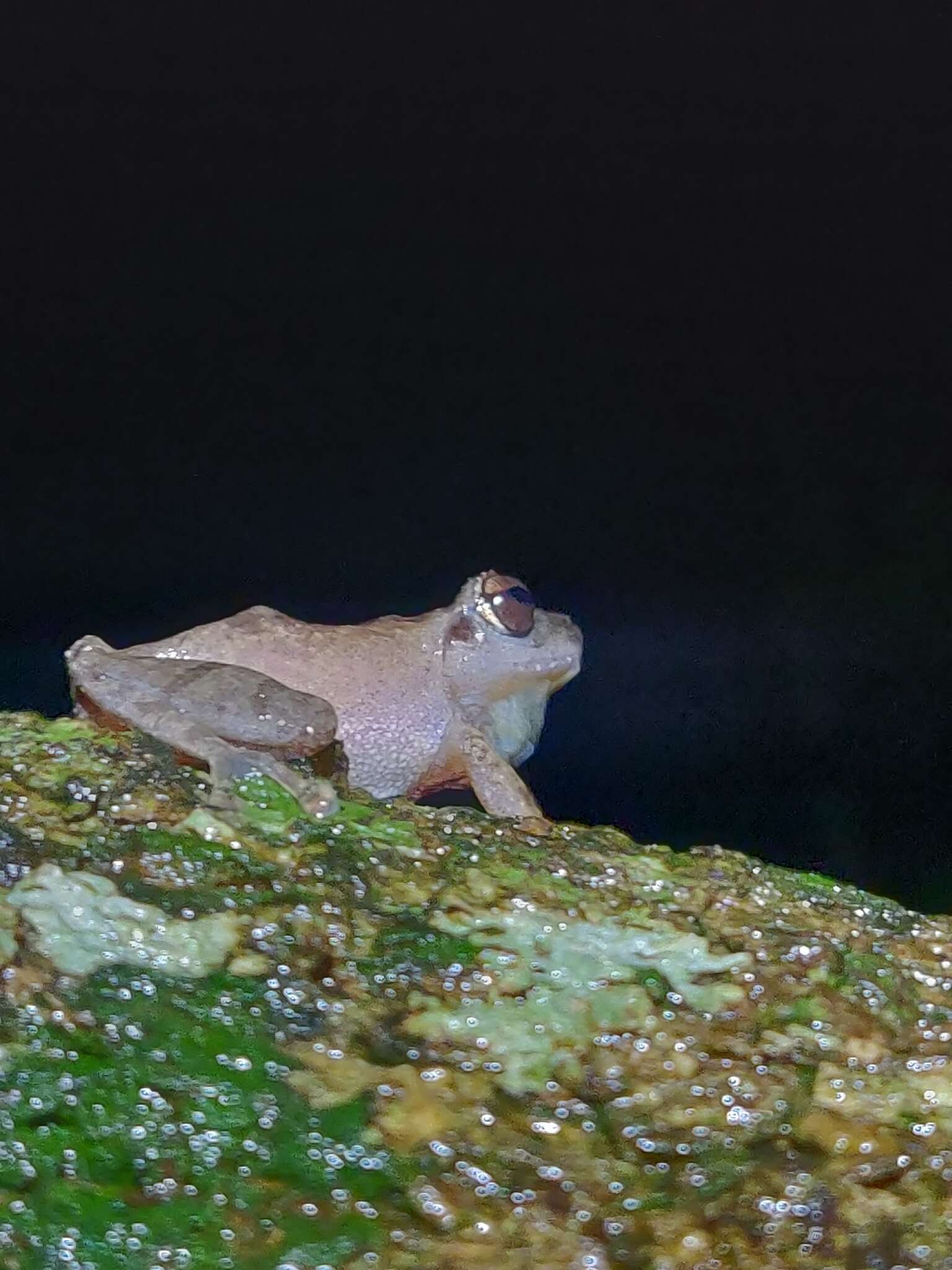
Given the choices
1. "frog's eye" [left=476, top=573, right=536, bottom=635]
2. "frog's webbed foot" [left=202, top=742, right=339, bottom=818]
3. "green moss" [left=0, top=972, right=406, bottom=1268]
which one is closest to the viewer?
"green moss" [left=0, top=972, right=406, bottom=1268]

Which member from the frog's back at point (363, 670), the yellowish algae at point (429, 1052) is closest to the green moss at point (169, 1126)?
the yellowish algae at point (429, 1052)

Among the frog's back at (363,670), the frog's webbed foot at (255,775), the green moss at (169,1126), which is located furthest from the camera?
the frog's back at (363,670)

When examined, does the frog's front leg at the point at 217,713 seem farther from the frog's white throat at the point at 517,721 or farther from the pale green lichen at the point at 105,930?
the frog's white throat at the point at 517,721

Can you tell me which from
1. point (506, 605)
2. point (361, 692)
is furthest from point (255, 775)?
point (506, 605)

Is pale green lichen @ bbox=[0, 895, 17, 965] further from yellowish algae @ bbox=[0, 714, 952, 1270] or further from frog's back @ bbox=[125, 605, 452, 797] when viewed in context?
frog's back @ bbox=[125, 605, 452, 797]

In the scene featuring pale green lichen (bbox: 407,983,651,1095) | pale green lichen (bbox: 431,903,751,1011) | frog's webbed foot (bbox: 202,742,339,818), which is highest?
frog's webbed foot (bbox: 202,742,339,818)

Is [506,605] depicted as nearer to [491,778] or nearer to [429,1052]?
[491,778]

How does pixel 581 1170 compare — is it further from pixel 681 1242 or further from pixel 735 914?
pixel 735 914

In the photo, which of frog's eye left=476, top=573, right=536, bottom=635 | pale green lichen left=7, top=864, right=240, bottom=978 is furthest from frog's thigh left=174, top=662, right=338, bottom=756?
frog's eye left=476, top=573, right=536, bottom=635
